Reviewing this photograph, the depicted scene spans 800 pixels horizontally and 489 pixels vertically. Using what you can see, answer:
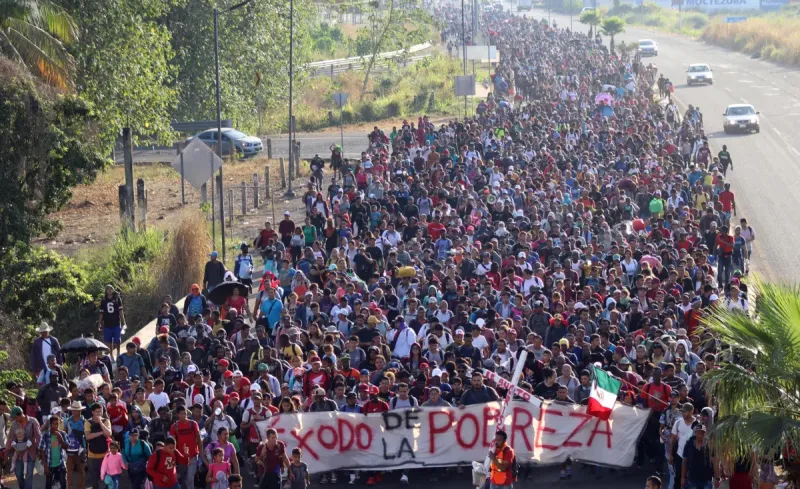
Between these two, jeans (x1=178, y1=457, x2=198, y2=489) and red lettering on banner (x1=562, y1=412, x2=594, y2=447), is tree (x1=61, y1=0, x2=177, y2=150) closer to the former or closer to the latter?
jeans (x1=178, y1=457, x2=198, y2=489)

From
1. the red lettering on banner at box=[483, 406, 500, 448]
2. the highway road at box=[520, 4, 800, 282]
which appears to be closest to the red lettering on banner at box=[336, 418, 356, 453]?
the red lettering on banner at box=[483, 406, 500, 448]

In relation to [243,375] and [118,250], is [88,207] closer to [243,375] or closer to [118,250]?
[118,250]

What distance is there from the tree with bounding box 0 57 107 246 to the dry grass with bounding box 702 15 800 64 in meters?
61.7

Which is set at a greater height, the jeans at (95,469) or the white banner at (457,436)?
the white banner at (457,436)

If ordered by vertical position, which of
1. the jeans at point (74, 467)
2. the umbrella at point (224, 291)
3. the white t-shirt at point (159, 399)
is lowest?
the jeans at point (74, 467)

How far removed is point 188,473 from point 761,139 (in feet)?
115

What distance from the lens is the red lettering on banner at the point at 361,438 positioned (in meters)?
15.0

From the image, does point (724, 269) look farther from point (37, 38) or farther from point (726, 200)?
point (37, 38)

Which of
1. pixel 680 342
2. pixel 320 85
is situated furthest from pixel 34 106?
pixel 320 85

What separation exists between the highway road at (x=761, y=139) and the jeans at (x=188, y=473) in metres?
14.2

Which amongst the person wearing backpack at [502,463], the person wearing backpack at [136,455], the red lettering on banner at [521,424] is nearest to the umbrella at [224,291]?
the person wearing backpack at [136,455]

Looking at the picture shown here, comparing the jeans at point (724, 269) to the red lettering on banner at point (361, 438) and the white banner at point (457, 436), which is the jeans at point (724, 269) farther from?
the red lettering on banner at point (361, 438)

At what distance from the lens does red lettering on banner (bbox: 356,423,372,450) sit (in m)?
15.0

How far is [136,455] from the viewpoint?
14.1 m
